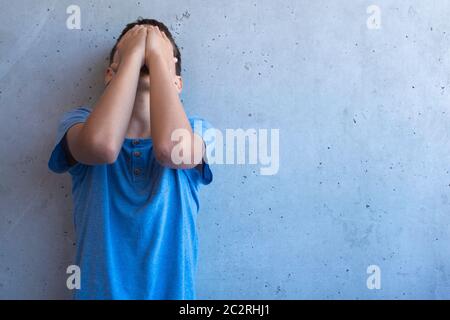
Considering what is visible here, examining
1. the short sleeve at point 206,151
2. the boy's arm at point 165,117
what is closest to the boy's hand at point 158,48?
the boy's arm at point 165,117

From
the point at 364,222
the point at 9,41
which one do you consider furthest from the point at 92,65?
the point at 364,222

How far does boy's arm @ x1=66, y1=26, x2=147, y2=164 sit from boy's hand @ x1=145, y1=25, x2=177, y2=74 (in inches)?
0.7

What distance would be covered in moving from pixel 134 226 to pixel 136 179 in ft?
0.29

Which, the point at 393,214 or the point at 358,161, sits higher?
the point at 358,161

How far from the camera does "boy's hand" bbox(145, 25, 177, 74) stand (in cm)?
90

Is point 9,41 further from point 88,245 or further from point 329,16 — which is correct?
point 329,16

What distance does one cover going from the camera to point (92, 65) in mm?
1074

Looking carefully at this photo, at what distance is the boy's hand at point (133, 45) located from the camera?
897mm

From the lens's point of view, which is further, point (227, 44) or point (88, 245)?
point (227, 44)

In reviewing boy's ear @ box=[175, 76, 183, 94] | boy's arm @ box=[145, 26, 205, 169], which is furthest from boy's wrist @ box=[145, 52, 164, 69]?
boy's ear @ box=[175, 76, 183, 94]

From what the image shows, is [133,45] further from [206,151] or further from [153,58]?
[206,151]

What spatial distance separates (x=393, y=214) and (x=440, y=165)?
162mm

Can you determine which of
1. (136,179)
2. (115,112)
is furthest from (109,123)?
(136,179)
